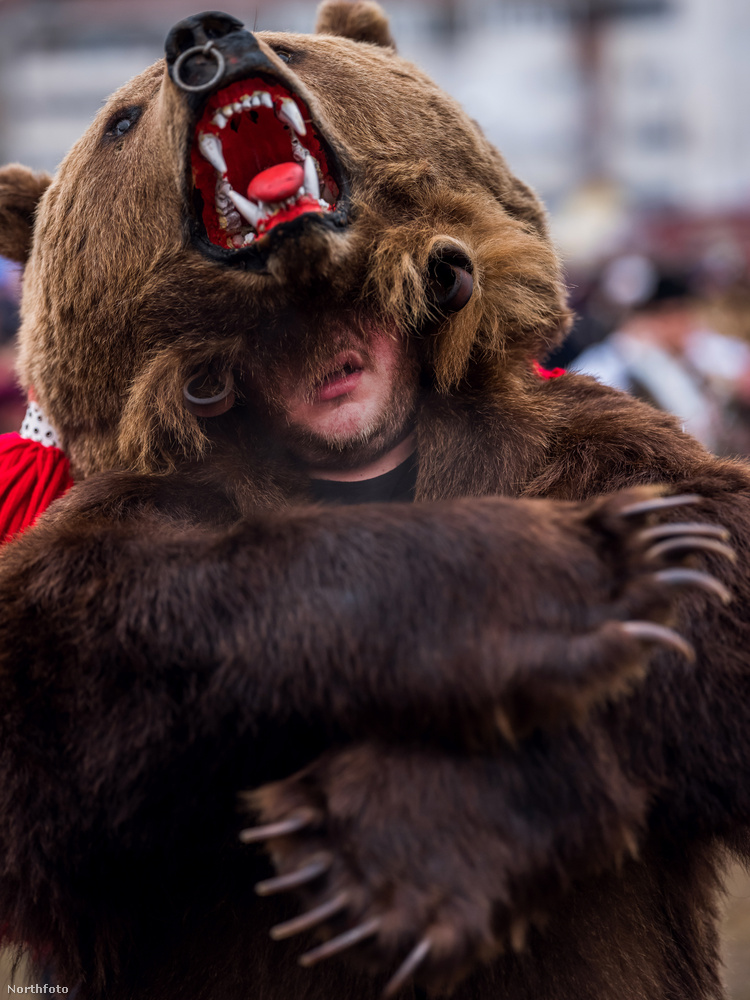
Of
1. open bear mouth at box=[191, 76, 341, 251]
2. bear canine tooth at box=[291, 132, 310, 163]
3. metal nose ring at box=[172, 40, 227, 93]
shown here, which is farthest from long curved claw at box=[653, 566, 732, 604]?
metal nose ring at box=[172, 40, 227, 93]

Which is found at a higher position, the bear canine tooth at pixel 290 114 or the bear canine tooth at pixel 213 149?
the bear canine tooth at pixel 290 114

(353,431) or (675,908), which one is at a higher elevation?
(353,431)

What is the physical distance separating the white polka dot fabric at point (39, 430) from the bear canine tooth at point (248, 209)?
2.63ft

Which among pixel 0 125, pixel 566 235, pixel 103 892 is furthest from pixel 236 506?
pixel 0 125

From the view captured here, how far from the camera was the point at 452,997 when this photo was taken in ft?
5.52

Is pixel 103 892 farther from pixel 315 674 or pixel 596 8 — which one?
pixel 596 8

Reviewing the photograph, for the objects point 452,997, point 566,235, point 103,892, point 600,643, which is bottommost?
point 566,235

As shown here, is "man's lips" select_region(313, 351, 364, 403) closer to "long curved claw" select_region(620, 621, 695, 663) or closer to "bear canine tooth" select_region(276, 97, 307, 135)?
"bear canine tooth" select_region(276, 97, 307, 135)

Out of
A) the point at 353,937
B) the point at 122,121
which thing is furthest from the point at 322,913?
the point at 122,121

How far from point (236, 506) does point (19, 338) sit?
915 mm

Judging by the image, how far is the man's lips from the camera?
1957 millimetres

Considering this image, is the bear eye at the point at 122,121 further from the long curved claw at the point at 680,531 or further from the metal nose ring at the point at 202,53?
the long curved claw at the point at 680,531

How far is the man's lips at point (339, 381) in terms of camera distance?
77.0 inches

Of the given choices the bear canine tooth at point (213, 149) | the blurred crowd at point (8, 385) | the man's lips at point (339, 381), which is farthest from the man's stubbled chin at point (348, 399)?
the blurred crowd at point (8, 385)
